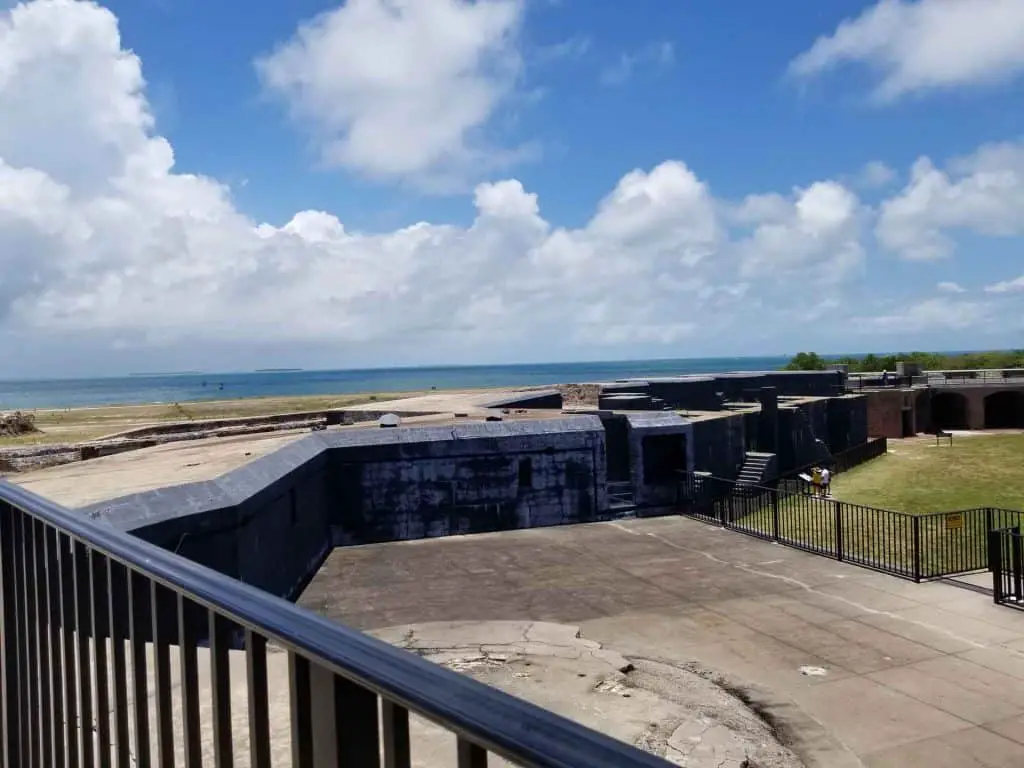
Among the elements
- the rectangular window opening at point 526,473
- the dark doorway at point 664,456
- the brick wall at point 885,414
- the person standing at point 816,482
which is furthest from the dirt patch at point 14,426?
the brick wall at point 885,414

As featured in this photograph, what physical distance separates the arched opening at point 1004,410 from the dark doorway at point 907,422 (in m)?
6.60

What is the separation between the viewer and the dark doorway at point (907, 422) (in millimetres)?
42781

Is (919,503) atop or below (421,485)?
below

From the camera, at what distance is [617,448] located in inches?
709

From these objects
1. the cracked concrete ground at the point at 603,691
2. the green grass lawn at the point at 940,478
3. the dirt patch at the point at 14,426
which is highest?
the dirt patch at the point at 14,426

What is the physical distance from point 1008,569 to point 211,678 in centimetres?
1189

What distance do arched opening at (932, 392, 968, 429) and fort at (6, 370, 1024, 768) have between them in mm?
32480

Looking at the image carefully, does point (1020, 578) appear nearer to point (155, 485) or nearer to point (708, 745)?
point (708, 745)

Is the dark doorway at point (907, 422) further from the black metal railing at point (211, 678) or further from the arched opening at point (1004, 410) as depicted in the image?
the black metal railing at point (211, 678)

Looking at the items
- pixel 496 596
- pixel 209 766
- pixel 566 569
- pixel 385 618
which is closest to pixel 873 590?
pixel 566 569

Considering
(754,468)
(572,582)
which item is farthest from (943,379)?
(572,582)

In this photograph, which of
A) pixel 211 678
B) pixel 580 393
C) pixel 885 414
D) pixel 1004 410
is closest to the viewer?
pixel 211 678

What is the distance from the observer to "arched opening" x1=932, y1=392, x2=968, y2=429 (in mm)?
46281

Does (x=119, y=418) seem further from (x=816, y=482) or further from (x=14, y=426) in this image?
(x=816, y=482)
